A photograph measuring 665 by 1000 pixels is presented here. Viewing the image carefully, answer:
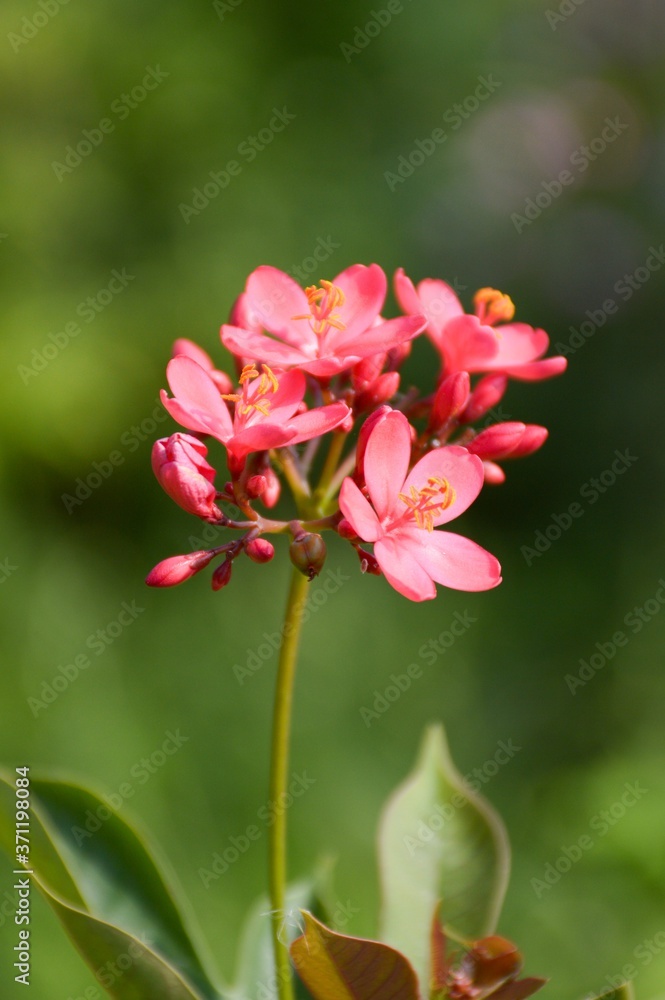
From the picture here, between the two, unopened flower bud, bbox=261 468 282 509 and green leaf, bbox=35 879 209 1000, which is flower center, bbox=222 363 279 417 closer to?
unopened flower bud, bbox=261 468 282 509

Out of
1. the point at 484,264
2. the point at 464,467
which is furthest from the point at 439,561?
the point at 484,264

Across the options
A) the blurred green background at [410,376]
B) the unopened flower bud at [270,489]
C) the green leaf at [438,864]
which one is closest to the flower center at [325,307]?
the unopened flower bud at [270,489]

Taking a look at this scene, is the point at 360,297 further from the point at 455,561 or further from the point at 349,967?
the point at 349,967

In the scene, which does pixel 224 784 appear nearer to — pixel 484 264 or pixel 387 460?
pixel 387 460

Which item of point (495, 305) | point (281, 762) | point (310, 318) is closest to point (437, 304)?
point (495, 305)

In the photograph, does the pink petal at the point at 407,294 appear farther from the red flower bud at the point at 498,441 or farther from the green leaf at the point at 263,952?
the green leaf at the point at 263,952

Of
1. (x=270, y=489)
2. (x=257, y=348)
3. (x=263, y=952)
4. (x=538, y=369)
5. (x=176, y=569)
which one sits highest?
(x=538, y=369)

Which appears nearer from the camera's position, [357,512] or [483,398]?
[357,512]

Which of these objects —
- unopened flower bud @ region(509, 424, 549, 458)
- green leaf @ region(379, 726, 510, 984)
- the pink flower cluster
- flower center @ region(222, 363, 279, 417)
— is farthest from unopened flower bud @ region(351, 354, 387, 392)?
green leaf @ region(379, 726, 510, 984)
